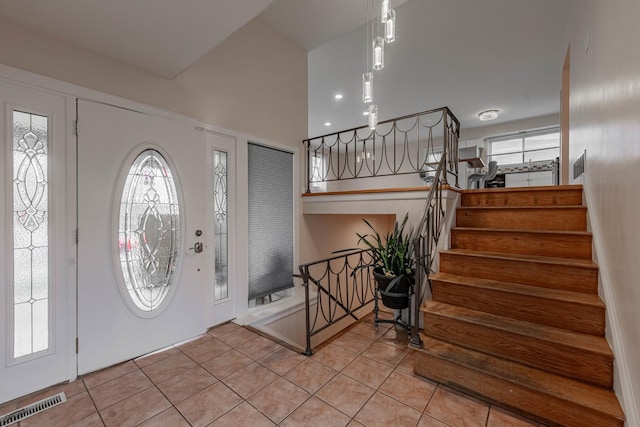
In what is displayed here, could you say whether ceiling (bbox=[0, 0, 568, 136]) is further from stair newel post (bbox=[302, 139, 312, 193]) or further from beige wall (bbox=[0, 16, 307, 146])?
stair newel post (bbox=[302, 139, 312, 193])

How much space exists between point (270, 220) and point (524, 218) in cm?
260

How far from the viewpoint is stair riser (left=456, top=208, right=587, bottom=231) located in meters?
2.32

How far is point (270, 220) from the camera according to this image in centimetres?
336

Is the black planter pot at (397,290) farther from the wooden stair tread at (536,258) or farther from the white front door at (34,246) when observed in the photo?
the white front door at (34,246)

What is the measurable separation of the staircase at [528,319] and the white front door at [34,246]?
253 centimetres

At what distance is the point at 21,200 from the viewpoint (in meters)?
1.81

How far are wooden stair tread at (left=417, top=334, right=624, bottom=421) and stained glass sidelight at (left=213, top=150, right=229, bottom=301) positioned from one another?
2009mm

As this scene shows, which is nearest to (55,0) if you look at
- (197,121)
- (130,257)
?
(197,121)

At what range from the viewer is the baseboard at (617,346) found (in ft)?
4.04

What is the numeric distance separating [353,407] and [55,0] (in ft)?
9.65

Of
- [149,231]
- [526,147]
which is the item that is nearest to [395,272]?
[149,231]

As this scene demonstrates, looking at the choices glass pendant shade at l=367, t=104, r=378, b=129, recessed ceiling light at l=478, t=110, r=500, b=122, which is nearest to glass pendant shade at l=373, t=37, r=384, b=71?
glass pendant shade at l=367, t=104, r=378, b=129

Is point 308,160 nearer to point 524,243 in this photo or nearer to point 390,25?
point 390,25

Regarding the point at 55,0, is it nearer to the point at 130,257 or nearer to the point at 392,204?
the point at 130,257
